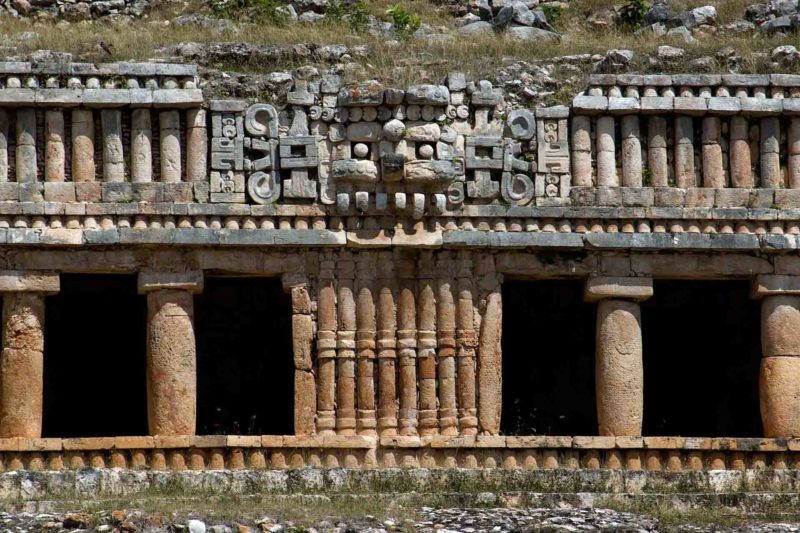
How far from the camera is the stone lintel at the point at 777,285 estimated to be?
959 inches

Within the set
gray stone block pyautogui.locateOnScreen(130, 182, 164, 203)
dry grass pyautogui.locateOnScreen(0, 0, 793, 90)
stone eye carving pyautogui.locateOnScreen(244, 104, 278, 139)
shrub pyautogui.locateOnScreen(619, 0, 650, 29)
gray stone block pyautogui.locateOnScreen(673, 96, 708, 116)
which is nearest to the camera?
gray stone block pyautogui.locateOnScreen(130, 182, 164, 203)

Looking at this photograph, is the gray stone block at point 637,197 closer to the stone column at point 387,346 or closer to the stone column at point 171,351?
the stone column at point 387,346

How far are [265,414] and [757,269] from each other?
276 inches

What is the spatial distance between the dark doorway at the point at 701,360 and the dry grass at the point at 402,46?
3.13 m

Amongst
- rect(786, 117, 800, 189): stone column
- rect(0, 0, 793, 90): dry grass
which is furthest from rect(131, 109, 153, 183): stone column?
rect(786, 117, 800, 189): stone column

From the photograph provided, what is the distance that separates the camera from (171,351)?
23.6 m

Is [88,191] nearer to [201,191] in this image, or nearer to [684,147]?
[201,191]

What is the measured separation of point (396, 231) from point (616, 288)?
102 inches

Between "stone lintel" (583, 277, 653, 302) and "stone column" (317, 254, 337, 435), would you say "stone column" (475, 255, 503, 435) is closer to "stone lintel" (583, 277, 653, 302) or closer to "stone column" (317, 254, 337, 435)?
"stone lintel" (583, 277, 653, 302)

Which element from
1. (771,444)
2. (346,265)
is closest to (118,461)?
(346,265)

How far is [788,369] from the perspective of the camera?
2416 centimetres

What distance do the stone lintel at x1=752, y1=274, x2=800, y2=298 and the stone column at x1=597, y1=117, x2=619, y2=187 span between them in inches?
78.9

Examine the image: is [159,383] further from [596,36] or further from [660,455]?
[596,36]

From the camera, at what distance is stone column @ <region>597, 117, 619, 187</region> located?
24.5m
